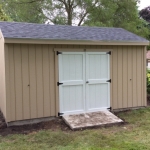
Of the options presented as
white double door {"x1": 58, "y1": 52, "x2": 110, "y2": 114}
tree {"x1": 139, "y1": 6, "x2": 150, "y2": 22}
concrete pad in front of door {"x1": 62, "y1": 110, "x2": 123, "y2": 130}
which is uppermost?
tree {"x1": 139, "y1": 6, "x2": 150, "y2": 22}

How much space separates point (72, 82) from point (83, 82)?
34 cm

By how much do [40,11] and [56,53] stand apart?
11.2 meters

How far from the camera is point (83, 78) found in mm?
5734

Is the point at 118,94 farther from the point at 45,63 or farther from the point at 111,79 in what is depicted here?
the point at 45,63

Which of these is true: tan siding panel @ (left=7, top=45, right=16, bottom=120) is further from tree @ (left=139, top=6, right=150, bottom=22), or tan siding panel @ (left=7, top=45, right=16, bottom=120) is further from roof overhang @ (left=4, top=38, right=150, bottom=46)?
tree @ (left=139, top=6, right=150, bottom=22)

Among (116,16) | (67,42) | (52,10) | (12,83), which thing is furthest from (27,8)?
(12,83)

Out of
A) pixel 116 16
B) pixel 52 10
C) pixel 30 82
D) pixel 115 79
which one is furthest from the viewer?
pixel 52 10

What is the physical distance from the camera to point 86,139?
13.5ft

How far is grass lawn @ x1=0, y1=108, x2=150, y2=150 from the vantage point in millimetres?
3723

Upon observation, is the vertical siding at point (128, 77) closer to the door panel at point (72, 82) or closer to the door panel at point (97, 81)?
the door panel at point (97, 81)

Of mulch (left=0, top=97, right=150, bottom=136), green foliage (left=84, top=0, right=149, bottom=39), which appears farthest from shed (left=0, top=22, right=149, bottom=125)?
green foliage (left=84, top=0, right=149, bottom=39)

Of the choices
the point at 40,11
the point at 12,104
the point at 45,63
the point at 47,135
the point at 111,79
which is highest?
the point at 40,11

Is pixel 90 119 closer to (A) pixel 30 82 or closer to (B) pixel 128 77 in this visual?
(A) pixel 30 82

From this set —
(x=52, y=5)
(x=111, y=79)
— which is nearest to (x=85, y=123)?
(x=111, y=79)
